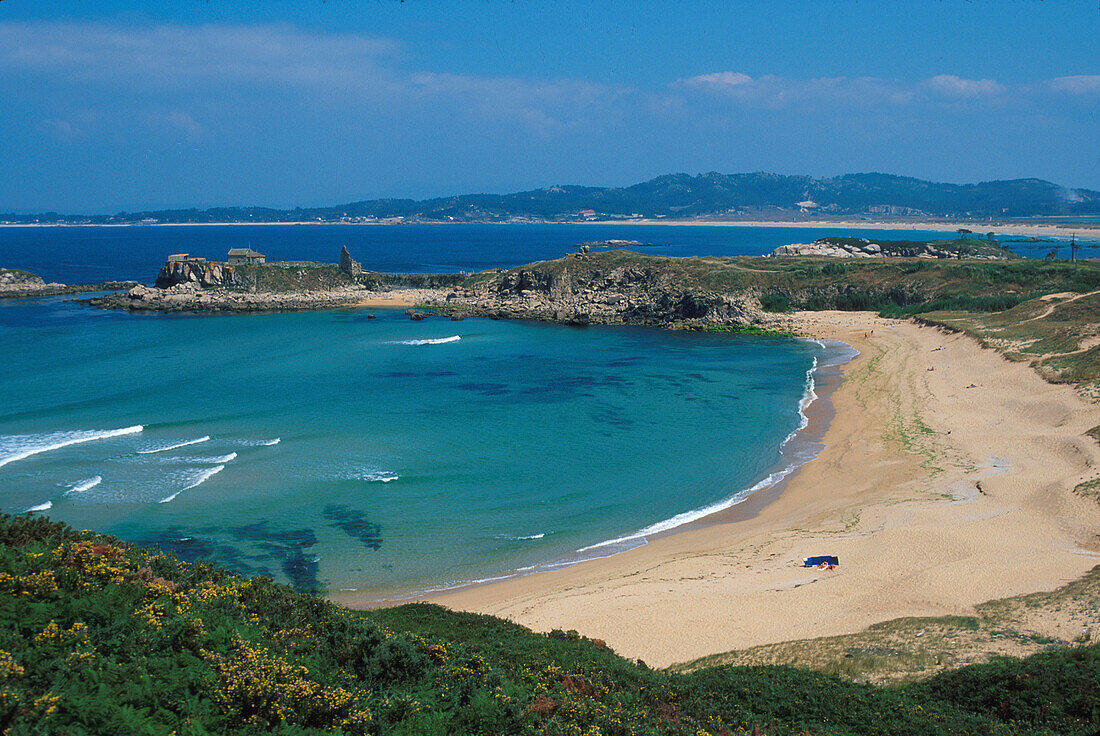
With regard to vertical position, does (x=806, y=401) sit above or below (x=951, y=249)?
below

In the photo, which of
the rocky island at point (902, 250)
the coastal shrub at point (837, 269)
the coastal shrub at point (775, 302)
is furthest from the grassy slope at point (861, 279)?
the rocky island at point (902, 250)

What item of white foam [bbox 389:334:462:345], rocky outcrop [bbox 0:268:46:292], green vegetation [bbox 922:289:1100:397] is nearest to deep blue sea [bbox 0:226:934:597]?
white foam [bbox 389:334:462:345]

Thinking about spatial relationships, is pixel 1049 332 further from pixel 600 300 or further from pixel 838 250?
pixel 838 250

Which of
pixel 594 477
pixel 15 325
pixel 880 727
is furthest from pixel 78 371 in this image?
pixel 880 727

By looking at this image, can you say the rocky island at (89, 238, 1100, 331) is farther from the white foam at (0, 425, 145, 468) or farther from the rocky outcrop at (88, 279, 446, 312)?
the white foam at (0, 425, 145, 468)

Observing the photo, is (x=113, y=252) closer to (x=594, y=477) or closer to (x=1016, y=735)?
(x=594, y=477)

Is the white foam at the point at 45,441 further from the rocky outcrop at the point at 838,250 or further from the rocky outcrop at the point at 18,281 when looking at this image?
the rocky outcrop at the point at 838,250

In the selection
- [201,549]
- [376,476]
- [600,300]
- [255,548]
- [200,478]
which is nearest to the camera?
[201,549]

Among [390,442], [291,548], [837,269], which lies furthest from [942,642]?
[837,269]
